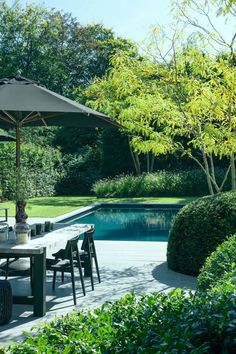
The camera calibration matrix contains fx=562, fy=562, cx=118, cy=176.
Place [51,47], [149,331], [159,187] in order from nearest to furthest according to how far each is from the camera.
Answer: [149,331] → [159,187] → [51,47]

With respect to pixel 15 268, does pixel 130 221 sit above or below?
above

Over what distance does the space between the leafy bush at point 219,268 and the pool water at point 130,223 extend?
933 centimetres

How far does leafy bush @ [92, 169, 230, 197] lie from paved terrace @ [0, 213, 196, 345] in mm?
11945

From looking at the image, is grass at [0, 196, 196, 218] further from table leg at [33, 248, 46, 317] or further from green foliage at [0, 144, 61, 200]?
table leg at [33, 248, 46, 317]

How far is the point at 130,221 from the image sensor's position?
17.2 meters

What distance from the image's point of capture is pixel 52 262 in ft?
23.4

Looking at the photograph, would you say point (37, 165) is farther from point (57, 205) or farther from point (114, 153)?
point (57, 205)

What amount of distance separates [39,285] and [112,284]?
70.0 inches

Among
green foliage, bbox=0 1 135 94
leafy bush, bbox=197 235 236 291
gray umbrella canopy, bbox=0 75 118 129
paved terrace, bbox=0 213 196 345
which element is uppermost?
green foliage, bbox=0 1 135 94

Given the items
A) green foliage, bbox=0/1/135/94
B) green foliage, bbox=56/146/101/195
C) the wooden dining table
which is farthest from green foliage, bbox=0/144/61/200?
the wooden dining table

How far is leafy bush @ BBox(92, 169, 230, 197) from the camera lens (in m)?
22.6

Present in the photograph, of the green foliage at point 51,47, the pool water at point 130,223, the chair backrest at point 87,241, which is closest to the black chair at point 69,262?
the chair backrest at point 87,241

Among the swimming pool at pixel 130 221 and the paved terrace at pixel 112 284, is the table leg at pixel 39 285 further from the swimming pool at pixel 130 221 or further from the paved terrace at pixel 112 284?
the swimming pool at pixel 130 221

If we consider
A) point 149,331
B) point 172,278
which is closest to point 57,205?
point 172,278
